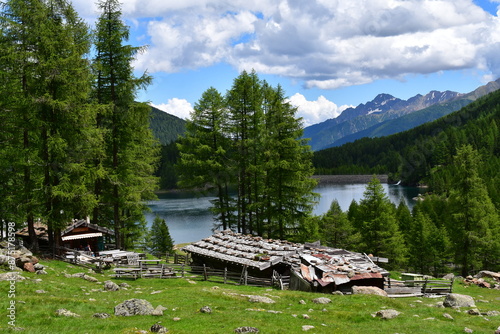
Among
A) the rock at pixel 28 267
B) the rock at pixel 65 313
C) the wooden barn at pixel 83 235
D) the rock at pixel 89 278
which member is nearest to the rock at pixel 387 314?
the rock at pixel 65 313

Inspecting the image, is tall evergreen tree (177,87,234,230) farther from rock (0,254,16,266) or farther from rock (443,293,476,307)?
rock (443,293,476,307)

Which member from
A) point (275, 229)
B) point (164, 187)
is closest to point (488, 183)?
point (275, 229)

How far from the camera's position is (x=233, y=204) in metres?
38.4

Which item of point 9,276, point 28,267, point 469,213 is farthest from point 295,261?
point 469,213

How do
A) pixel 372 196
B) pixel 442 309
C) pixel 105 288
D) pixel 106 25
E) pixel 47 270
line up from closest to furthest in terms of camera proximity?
1. pixel 442 309
2. pixel 105 288
3. pixel 47 270
4. pixel 106 25
5. pixel 372 196

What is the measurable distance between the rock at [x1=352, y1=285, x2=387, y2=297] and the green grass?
117 centimetres

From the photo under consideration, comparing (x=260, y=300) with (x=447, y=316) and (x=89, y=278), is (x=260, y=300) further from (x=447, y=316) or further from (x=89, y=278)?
(x=89, y=278)

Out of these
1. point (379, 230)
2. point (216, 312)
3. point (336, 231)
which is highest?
point (216, 312)

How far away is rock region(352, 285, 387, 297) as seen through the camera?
816 inches

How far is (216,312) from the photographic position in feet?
47.8

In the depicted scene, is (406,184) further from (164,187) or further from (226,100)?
(226,100)

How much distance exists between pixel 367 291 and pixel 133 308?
40.9 feet

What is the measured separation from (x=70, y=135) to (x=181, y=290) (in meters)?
12.3

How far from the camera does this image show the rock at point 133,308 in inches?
529
